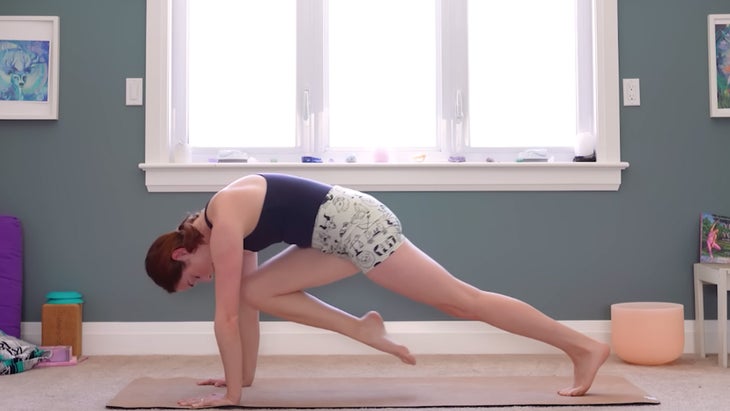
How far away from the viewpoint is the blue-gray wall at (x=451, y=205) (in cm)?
342

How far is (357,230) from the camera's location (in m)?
2.34

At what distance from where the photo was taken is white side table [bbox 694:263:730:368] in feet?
9.98

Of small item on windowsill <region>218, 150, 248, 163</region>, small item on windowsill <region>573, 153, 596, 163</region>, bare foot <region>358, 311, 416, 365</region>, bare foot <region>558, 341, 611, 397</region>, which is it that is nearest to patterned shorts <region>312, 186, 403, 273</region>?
bare foot <region>358, 311, 416, 365</region>

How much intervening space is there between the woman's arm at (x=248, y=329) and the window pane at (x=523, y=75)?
1431 mm

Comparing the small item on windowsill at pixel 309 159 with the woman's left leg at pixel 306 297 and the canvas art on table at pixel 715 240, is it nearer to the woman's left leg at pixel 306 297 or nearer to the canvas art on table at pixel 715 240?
the woman's left leg at pixel 306 297

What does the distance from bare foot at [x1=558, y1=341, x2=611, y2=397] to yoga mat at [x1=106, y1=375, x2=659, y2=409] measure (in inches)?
1.4

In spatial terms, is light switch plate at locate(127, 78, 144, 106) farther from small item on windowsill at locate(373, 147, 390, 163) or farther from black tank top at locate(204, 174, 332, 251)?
black tank top at locate(204, 174, 332, 251)

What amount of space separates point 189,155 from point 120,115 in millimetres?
345

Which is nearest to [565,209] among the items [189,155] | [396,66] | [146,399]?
[396,66]

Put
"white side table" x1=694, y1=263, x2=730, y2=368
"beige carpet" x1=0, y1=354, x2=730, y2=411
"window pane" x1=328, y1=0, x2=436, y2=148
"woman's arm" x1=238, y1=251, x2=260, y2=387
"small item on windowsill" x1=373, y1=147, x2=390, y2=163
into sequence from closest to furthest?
"beige carpet" x1=0, y1=354, x2=730, y2=411 → "woman's arm" x1=238, y1=251, x2=260, y2=387 → "white side table" x1=694, y1=263, x2=730, y2=368 → "small item on windowsill" x1=373, y1=147, x2=390, y2=163 → "window pane" x1=328, y1=0, x2=436, y2=148

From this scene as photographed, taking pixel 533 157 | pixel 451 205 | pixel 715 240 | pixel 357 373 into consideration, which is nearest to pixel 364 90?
pixel 451 205

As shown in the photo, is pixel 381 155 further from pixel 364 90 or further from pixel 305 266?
pixel 305 266

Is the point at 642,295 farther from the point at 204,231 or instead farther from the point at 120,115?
the point at 120,115

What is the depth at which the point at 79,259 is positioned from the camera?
342cm
